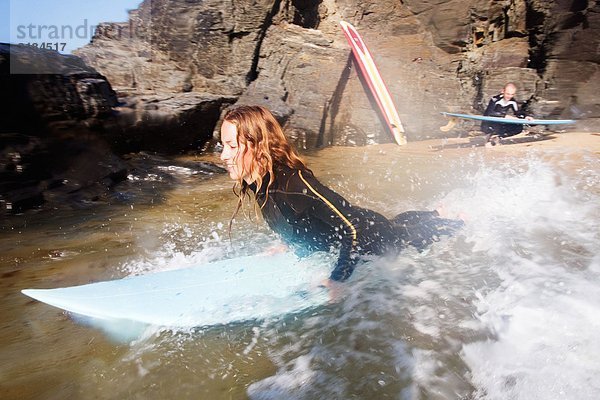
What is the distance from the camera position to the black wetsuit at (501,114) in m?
7.50

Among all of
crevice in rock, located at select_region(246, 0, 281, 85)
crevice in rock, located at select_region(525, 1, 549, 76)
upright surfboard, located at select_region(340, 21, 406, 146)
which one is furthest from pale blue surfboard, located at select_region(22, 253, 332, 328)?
crevice in rock, located at select_region(525, 1, 549, 76)

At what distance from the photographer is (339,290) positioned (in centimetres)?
220

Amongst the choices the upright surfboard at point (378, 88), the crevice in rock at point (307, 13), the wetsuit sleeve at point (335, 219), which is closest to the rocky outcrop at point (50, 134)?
the wetsuit sleeve at point (335, 219)

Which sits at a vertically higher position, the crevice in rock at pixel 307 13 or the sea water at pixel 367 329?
the crevice in rock at pixel 307 13

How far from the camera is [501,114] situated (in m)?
7.55

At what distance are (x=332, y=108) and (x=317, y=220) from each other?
21.1 ft

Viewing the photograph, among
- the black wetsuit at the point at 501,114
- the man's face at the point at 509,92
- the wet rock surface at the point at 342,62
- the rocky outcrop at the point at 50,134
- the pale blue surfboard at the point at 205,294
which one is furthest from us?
the wet rock surface at the point at 342,62

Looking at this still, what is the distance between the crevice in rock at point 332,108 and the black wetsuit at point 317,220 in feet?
18.1

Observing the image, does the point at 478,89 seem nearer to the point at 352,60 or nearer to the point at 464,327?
the point at 352,60

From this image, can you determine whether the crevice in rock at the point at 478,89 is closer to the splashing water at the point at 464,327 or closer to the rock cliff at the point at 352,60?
the rock cliff at the point at 352,60

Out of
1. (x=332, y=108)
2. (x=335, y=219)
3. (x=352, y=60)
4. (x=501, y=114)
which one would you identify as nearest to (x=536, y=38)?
(x=501, y=114)

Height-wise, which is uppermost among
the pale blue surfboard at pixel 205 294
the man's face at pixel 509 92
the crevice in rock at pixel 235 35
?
the crevice in rock at pixel 235 35

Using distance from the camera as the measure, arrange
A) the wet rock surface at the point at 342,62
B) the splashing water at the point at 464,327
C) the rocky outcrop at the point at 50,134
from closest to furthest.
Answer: the splashing water at the point at 464,327 → the rocky outcrop at the point at 50,134 → the wet rock surface at the point at 342,62

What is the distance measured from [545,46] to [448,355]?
9226mm
